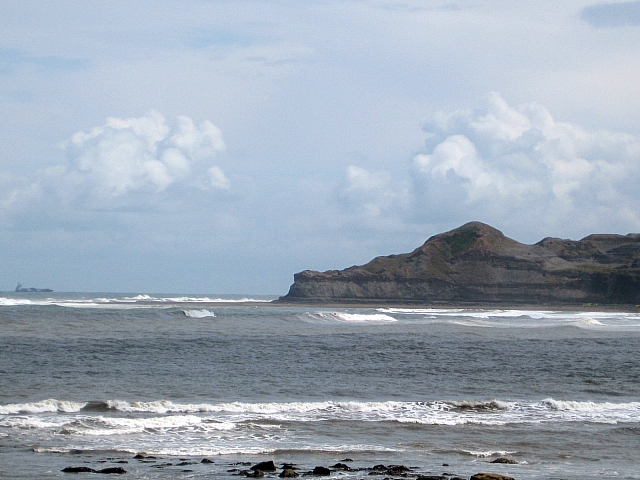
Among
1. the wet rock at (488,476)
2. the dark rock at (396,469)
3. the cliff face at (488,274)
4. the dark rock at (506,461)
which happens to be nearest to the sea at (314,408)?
the dark rock at (506,461)

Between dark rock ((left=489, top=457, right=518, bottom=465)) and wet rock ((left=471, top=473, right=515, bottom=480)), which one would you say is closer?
wet rock ((left=471, top=473, right=515, bottom=480))

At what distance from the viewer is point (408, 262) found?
115938mm

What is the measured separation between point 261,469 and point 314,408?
6.67 metres

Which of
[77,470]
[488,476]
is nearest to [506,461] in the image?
[488,476]

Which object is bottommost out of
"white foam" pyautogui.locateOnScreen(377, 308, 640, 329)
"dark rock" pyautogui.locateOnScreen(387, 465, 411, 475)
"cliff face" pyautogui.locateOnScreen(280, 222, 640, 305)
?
"dark rock" pyautogui.locateOnScreen(387, 465, 411, 475)

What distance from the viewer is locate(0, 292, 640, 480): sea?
13.2 metres

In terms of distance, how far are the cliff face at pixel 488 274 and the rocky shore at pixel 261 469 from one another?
93236 mm

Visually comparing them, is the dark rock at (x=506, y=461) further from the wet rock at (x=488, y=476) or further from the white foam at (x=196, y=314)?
the white foam at (x=196, y=314)

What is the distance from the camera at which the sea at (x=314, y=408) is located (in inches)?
520

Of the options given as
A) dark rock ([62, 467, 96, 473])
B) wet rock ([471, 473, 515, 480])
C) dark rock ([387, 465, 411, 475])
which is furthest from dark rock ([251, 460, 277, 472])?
wet rock ([471, 473, 515, 480])

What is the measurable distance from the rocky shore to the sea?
57 mm

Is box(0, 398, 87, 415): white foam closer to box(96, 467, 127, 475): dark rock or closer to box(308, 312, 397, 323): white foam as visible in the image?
box(96, 467, 127, 475): dark rock

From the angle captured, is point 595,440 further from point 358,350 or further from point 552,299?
point 552,299

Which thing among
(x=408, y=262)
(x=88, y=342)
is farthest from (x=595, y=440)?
(x=408, y=262)
